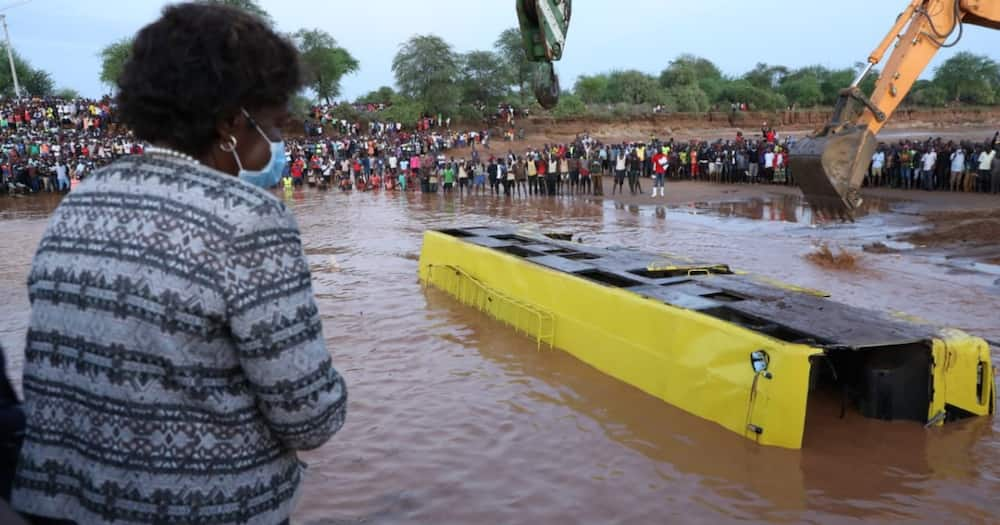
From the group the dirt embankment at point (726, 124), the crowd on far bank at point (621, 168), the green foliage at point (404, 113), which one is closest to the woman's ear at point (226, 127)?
the crowd on far bank at point (621, 168)

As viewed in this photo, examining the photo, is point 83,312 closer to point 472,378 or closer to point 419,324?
point 472,378

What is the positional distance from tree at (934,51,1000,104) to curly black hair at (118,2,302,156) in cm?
7273

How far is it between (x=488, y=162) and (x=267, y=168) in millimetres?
35083

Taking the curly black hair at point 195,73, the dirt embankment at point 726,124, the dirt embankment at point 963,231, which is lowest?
the dirt embankment at point 963,231

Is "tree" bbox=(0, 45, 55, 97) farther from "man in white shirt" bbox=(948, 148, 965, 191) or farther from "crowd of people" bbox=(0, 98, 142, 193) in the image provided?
"man in white shirt" bbox=(948, 148, 965, 191)

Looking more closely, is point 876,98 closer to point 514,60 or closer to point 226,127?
point 226,127

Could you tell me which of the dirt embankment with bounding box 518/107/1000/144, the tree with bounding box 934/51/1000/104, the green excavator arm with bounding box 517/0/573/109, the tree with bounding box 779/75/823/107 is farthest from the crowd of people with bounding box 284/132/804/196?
the tree with bounding box 934/51/1000/104

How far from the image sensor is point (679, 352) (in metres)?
5.76

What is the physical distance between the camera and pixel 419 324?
906 cm

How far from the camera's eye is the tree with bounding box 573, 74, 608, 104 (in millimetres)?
62062

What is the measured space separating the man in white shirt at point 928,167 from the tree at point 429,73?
108 ft

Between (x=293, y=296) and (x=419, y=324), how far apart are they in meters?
7.44

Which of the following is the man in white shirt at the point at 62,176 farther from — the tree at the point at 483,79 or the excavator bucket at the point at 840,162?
the excavator bucket at the point at 840,162

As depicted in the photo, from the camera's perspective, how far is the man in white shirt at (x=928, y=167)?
23312 millimetres
